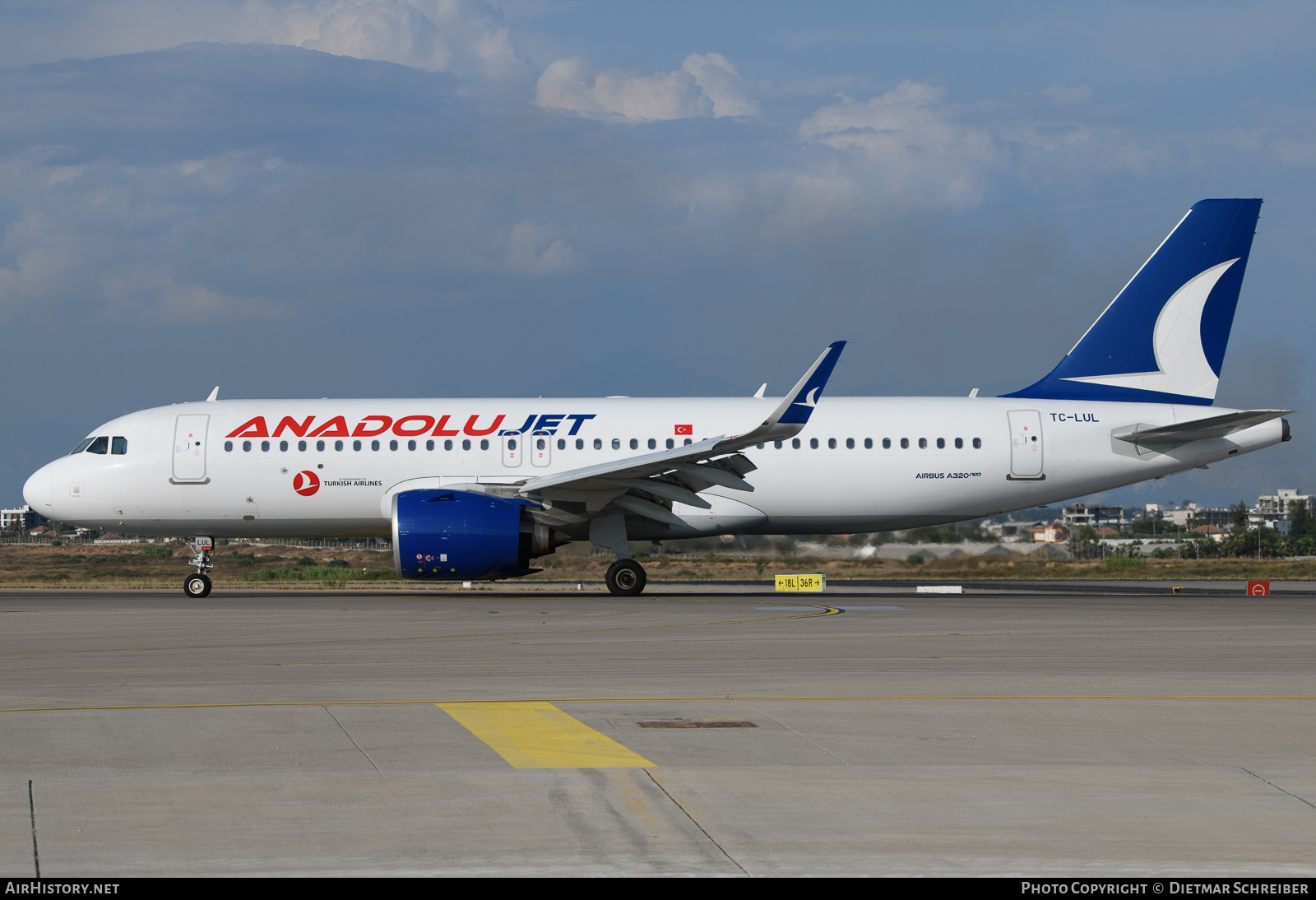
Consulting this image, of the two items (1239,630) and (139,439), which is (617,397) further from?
(1239,630)

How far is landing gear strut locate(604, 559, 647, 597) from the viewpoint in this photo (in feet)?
75.6

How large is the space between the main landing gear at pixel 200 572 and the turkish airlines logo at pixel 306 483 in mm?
1908

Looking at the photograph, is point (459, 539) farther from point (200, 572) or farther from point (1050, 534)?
point (1050, 534)

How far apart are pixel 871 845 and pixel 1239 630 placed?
39.8 feet

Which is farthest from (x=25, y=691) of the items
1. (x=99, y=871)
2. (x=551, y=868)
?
(x=551, y=868)

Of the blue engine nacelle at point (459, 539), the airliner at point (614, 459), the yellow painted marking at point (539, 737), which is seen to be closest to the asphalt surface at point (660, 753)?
the yellow painted marking at point (539, 737)

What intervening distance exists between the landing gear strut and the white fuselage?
858 mm

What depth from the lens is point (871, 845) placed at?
5371 mm

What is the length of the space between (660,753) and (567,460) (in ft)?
53.4

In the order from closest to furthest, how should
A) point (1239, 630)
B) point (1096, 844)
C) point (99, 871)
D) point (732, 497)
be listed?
1. point (99, 871)
2. point (1096, 844)
3. point (1239, 630)
4. point (732, 497)

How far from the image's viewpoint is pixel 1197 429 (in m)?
23.4

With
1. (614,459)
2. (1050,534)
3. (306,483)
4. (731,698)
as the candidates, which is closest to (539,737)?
(731,698)

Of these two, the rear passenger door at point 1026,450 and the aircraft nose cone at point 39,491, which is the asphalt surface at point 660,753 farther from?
the aircraft nose cone at point 39,491

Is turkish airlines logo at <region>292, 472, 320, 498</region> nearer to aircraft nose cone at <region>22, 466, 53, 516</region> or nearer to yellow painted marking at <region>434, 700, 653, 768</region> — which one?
aircraft nose cone at <region>22, 466, 53, 516</region>
